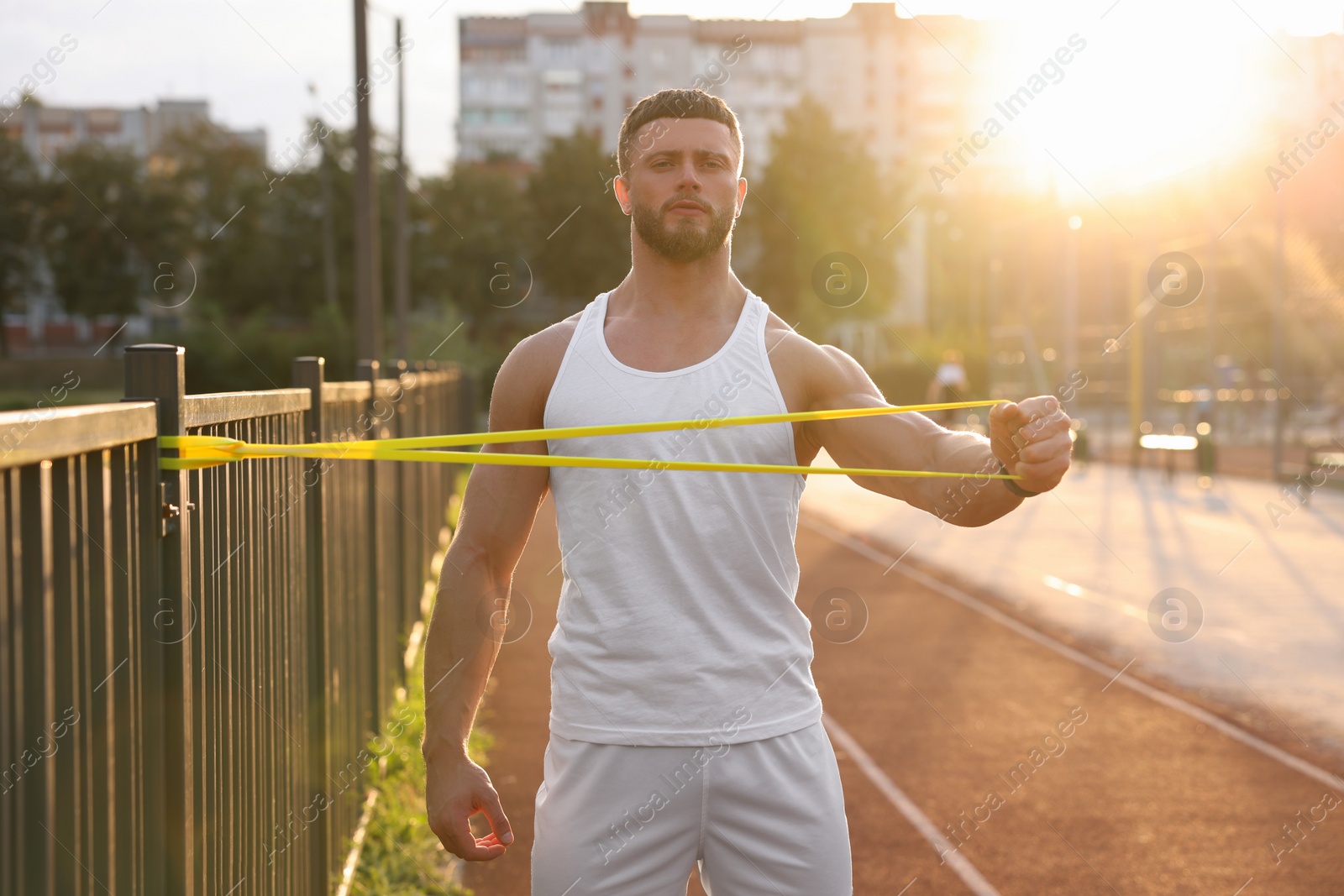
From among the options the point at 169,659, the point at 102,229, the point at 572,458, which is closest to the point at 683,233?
the point at 572,458

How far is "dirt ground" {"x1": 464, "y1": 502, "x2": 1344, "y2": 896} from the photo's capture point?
5.61 meters

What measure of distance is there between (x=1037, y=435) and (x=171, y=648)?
1.60 meters

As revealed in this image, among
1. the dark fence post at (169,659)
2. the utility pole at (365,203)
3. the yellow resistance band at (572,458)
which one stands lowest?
the dark fence post at (169,659)

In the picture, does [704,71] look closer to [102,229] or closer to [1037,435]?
[102,229]

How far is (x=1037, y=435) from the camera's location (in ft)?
7.77

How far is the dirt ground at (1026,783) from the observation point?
5.61m

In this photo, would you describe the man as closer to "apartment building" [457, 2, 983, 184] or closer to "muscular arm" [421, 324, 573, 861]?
"muscular arm" [421, 324, 573, 861]

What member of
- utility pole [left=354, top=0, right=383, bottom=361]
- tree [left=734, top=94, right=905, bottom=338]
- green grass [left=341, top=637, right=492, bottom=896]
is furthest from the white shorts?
tree [left=734, top=94, right=905, bottom=338]

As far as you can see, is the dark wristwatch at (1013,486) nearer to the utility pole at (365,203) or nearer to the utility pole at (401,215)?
the utility pole at (365,203)

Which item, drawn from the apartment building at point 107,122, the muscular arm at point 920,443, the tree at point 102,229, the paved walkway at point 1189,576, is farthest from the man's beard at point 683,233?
the apartment building at point 107,122

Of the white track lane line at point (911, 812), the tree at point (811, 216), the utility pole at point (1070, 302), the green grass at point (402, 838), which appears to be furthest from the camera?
the tree at point (811, 216)

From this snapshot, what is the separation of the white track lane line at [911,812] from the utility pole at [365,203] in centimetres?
812

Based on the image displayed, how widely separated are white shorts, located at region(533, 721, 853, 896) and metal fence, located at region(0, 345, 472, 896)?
0.73m

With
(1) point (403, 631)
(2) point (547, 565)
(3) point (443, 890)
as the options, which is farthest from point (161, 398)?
(2) point (547, 565)
